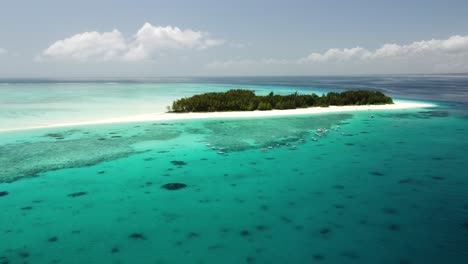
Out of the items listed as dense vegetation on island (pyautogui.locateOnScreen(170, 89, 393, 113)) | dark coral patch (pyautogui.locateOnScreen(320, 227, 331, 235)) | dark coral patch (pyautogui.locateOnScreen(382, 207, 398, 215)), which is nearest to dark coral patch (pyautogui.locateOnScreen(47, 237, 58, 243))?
dark coral patch (pyautogui.locateOnScreen(320, 227, 331, 235))

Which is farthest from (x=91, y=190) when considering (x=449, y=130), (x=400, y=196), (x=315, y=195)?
(x=449, y=130)

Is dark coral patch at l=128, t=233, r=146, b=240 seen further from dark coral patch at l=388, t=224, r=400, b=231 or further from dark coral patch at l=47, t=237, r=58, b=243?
dark coral patch at l=388, t=224, r=400, b=231

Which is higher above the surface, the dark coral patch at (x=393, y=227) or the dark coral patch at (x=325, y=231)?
the dark coral patch at (x=393, y=227)

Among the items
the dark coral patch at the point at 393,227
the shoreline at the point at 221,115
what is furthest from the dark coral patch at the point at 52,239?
the shoreline at the point at 221,115

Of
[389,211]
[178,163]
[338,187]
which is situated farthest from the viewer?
[178,163]

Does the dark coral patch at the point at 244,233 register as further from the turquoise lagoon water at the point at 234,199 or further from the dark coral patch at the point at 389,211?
the dark coral patch at the point at 389,211

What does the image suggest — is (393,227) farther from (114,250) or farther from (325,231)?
(114,250)

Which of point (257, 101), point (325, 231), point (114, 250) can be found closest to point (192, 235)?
point (114, 250)
